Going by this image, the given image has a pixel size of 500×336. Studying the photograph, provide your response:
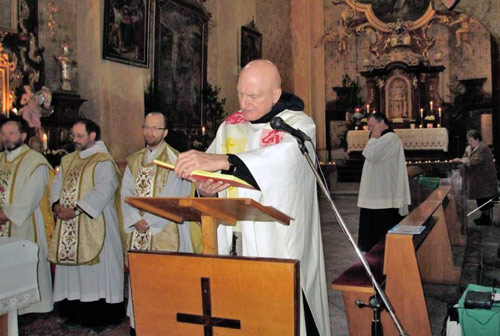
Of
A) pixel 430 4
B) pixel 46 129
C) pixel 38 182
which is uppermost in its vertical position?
pixel 430 4

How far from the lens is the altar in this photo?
3240 millimetres

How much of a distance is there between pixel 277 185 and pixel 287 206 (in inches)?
5.0

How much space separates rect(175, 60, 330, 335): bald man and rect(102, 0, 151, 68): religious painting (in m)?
7.62

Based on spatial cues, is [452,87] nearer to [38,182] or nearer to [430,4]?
[430,4]

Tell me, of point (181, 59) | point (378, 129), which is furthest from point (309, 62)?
point (378, 129)

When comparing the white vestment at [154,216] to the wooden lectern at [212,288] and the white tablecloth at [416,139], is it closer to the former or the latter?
the wooden lectern at [212,288]

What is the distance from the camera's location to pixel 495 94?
56.6ft

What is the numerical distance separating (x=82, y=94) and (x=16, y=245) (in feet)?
21.8

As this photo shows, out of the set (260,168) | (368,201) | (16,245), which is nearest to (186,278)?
(260,168)

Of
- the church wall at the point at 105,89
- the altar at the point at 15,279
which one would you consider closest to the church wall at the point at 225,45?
the church wall at the point at 105,89

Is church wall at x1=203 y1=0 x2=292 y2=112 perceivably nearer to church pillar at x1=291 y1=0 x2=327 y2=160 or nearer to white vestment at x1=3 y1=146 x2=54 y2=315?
church pillar at x1=291 y1=0 x2=327 y2=160

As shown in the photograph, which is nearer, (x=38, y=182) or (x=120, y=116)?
(x=38, y=182)

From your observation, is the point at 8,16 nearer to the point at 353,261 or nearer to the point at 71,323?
the point at 71,323

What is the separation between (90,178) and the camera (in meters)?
4.89
